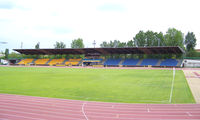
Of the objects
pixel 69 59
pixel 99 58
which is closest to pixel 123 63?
pixel 99 58

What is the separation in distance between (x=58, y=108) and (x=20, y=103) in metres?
2.76

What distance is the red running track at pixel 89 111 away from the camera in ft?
25.2

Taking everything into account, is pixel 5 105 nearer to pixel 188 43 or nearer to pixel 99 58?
pixel 99 58

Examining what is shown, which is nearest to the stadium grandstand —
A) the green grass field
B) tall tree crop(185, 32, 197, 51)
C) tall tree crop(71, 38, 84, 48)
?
tall tree crop(71, 38, 84, 48)

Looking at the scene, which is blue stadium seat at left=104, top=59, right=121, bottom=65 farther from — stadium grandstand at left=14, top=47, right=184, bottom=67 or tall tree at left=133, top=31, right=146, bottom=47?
tall tree at left=133, top=31, right=146, bottom=47

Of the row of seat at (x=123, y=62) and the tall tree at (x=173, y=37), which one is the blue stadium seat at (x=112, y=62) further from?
the tall tree at (x=173, y=37)

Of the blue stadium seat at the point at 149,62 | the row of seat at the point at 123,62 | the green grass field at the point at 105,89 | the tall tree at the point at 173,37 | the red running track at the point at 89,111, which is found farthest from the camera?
the tall tree at the point at 173,37

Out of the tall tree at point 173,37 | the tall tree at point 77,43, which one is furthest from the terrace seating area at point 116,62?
the tall tree at point 77,43

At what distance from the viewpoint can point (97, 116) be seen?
779 cm

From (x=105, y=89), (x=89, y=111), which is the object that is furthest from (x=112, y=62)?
(x=89, y=111)

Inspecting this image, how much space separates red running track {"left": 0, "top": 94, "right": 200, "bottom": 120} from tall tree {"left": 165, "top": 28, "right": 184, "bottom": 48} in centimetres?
6529

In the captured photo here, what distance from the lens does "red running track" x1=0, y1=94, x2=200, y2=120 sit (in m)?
7.68

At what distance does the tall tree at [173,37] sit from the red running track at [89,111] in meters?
65.3

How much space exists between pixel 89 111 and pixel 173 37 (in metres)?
70.7
